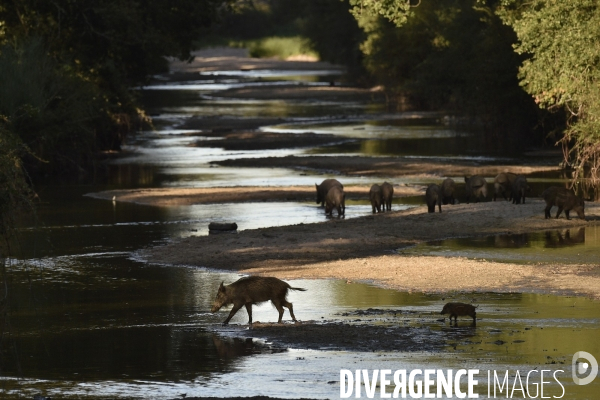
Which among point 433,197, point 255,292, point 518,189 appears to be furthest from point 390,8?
point 518,189

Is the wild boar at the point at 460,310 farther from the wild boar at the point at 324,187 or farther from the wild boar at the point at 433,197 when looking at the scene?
the wild boar at the point at 324,187

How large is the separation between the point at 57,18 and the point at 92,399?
94.1ft

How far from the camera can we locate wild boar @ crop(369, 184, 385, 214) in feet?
89.0

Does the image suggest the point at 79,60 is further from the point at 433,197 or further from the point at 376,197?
the point at 433,197

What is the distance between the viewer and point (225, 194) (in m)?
31.3

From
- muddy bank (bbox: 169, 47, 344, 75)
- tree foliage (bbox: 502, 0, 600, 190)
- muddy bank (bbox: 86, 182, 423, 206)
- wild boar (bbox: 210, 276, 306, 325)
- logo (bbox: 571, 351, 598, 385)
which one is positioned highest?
muddy bank (bbox: 169, 47, 344, 75)

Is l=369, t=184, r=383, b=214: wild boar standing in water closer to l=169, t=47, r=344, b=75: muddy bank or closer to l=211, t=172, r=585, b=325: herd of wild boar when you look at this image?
l=211, t=172, r=585, b=325: herd of wild boar

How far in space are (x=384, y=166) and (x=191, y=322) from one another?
23.4 meters

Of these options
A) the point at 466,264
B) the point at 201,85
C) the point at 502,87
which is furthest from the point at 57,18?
the point at 201,85

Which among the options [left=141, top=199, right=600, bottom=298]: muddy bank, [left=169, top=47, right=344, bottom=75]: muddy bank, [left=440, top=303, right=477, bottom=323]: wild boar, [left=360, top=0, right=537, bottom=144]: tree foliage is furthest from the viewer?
[left=169, top=47, right=344, bottom=75]: muddy bank

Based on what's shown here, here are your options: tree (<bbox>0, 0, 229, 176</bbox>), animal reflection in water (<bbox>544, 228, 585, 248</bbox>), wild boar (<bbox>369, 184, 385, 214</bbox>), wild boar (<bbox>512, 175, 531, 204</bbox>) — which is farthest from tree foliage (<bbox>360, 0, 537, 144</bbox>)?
tree (<bbox>0, 0, 229, 176</bbox>)

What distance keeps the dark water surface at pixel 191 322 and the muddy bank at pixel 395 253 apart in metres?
0.59

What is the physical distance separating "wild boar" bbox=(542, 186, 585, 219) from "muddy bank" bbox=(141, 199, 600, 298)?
26cm

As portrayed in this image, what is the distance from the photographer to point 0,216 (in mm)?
11859
